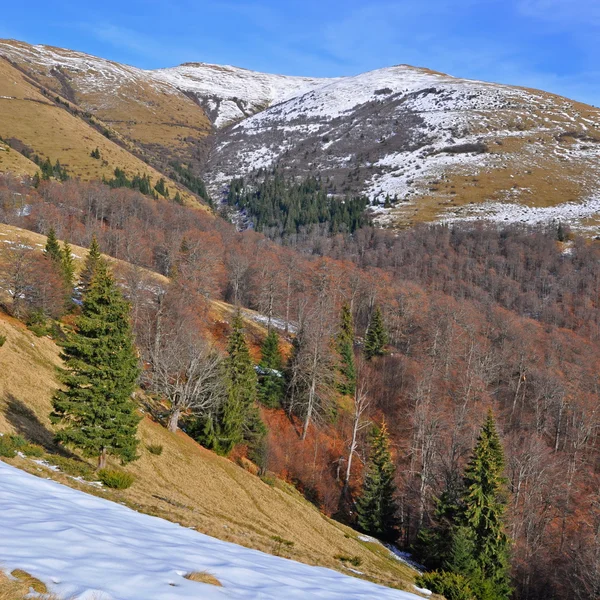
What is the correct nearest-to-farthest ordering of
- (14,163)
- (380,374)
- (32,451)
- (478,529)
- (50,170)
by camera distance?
(32,451), (478,529), (380,374), (14,163), (50,170)

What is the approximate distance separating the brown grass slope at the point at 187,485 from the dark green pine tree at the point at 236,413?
166 cm

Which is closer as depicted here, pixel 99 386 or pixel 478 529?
pixel 99 386

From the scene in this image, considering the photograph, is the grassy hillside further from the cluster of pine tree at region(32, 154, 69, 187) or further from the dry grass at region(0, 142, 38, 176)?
the cluster of pine tree at region(32, 154, 69, 187)

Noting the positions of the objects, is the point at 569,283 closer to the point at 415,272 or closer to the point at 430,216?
the point at 415,272

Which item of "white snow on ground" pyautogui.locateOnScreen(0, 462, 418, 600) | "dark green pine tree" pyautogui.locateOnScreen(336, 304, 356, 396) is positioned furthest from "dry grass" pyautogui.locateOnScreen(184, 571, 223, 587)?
"dark green pine tree" pyautogui.locateOnScreen(336, 304, 356, 396)

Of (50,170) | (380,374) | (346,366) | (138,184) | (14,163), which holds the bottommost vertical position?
(380,374)

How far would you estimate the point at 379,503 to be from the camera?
1676 inches

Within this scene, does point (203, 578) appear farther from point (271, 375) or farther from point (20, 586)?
point (271, 375)

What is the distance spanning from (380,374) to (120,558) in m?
71.0

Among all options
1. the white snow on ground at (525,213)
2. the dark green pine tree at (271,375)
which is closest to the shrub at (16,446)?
the dark green pine tree at (271,375)

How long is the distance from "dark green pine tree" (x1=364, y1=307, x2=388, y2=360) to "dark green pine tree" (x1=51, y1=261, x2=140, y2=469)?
59.8 metres

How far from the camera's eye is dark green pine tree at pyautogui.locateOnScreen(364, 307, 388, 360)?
80188mm

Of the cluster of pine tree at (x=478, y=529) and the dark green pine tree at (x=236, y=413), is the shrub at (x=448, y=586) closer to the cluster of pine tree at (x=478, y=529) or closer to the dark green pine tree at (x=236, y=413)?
the cluster of pine tree at (x=478, y=529)

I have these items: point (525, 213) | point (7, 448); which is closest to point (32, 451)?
point (7, 448)
